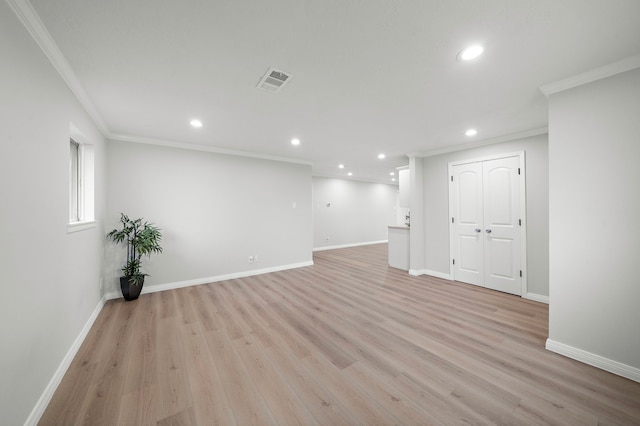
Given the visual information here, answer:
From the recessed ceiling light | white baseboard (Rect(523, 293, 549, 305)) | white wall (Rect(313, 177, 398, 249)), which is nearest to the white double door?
white baseboard (Rect(523, 293, 549, 305))

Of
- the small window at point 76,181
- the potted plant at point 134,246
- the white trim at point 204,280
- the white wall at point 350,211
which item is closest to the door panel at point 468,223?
the white trim at point 204,280

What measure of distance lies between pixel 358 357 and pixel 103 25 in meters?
3.21

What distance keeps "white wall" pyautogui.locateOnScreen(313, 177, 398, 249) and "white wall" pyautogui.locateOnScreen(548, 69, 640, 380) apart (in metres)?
6.33

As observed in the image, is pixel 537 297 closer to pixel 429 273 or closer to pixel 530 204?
pixel 530 204

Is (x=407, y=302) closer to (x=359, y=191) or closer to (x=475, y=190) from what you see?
(x=475, y=190)

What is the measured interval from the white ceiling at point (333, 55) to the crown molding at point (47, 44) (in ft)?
0.16

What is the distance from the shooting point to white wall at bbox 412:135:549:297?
138 inches

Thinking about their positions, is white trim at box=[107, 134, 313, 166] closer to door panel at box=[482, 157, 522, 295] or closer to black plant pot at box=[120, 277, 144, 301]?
black plant pot at box=[120, 277, 144, 301]

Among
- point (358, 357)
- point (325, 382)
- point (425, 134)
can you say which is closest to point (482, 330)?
point (358, 357)

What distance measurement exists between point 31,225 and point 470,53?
336 cm

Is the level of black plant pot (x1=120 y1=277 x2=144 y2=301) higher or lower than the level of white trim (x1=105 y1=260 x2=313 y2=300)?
higher

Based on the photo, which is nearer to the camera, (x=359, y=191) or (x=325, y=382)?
(x=325, y=382)

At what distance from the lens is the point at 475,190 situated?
4.22 metres

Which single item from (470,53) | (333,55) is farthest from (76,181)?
(470,53)
